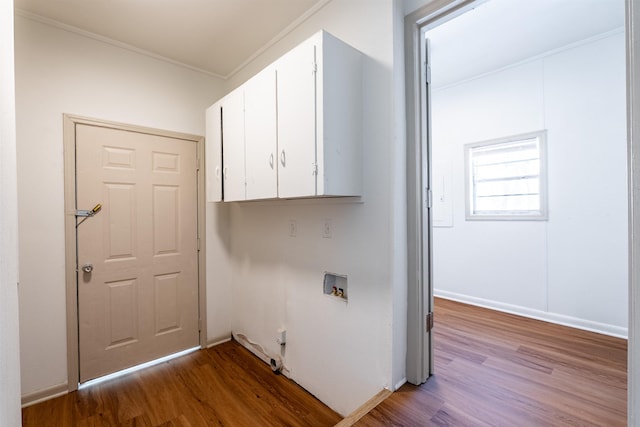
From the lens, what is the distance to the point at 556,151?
2.74m

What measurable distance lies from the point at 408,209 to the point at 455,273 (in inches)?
94.2

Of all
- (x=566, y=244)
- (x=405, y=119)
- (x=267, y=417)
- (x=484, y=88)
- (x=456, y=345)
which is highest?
(x=484, y=88)

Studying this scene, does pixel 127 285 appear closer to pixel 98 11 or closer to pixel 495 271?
pixel 98 11

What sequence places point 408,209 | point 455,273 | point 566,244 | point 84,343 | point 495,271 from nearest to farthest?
point 408,209
point 84,343
point 566,244
point 495,271
point 455,273

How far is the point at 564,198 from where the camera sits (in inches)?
106

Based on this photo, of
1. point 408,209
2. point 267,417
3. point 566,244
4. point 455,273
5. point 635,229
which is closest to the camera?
point 635,229

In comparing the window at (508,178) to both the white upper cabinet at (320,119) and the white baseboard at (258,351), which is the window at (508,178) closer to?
the white upper cabinet at (320,119)

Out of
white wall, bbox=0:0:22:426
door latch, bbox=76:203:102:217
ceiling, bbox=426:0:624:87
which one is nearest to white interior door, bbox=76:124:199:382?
door latch, bbox=76:203:102:217

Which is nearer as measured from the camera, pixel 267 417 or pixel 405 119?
pixel 405 119

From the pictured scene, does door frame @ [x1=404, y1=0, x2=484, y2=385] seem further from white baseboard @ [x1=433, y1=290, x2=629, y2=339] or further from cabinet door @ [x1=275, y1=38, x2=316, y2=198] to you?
white baseboard @ [x1=433, y1=290, x2=629, y2=339]

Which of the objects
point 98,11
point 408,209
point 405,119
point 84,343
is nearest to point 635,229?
point 408,209

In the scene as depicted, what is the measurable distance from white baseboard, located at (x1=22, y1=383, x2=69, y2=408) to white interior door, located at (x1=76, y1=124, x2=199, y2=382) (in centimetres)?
12

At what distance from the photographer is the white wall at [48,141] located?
1.98 metres

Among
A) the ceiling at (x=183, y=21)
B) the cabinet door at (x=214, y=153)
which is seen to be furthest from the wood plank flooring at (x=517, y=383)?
the ceiling at (x=183, y=21)
